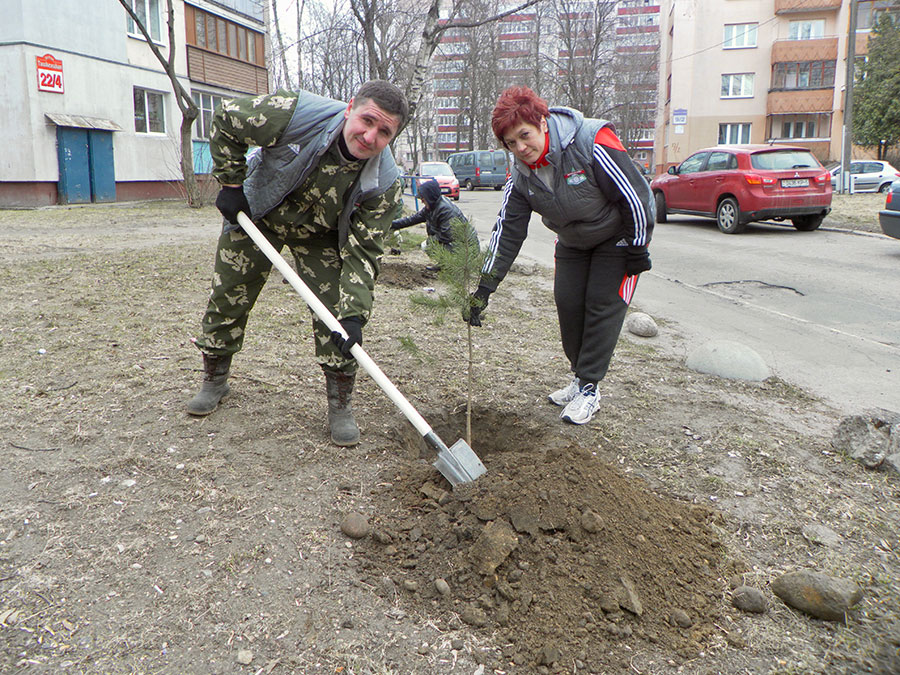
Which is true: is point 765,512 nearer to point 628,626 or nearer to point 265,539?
point 628,626

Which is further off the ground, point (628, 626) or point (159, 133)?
point (159, 133)

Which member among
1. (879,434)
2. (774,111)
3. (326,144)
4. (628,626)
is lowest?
Result: (628,626)

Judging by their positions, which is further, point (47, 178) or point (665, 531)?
point (47, 178)

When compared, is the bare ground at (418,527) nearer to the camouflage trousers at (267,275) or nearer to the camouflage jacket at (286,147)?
the camouflage trousers at (267,275)

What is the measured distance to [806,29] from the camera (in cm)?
3922

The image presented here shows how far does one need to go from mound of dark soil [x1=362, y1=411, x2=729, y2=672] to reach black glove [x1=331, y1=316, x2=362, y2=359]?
0.63 metres

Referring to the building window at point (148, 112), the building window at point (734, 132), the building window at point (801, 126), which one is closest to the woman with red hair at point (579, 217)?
the building window at point (148, 112)

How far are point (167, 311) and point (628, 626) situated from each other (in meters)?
4.74

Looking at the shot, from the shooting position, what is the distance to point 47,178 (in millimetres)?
17719

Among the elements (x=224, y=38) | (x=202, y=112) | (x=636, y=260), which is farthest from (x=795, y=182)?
(x=224, y=38)

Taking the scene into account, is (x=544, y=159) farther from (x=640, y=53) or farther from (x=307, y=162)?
(x=640, y=53)

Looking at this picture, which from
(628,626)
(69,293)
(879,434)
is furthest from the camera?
(69,293)

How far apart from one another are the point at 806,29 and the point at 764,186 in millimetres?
33518

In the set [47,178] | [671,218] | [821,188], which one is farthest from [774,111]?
[47,178]
